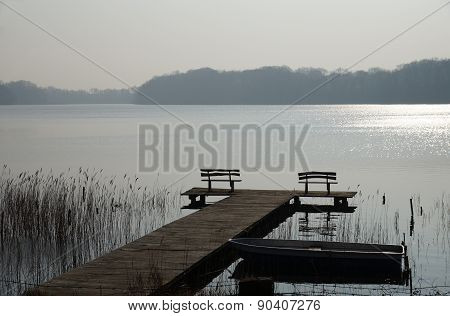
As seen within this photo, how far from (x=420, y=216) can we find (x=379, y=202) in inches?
141

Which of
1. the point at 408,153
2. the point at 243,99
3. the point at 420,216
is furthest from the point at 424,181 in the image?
the point at 243,99

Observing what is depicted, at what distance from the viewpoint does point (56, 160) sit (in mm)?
43469

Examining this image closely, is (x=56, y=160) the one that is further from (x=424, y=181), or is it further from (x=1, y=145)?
(x=424, y=181)

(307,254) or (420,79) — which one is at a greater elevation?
(420,79)

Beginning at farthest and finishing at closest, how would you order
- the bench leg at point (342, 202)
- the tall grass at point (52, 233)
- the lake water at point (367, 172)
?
the bench leg at point (342, 202), the lake water at point (367, 172), the tall grass at point (52, 233)

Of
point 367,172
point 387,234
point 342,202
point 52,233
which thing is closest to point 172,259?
point 52,233

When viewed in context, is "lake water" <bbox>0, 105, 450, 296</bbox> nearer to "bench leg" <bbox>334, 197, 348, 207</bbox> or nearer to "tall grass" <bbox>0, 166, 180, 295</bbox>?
"bench leg" <bbox>334, 197, 348, 207</bbox>

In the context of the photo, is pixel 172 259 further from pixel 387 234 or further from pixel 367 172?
pixel 367 172

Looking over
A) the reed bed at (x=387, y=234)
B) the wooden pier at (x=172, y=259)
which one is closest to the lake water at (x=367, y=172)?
the reed bed at (x=387, y=234)

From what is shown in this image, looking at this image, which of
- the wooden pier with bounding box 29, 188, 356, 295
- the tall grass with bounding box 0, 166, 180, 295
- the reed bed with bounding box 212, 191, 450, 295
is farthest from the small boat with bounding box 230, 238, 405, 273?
the tall grass with bounding box 0, 166, 180, 295

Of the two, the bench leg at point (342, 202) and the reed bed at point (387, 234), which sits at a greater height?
the bench leg at point (342, 202)

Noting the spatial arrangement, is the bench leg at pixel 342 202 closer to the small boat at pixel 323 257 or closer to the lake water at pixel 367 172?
the lake water at pixel 367 172

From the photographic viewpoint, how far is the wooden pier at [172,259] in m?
9.98

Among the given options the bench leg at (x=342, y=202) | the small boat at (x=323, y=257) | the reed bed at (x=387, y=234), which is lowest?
the reed bed at (x=387, y=234)
